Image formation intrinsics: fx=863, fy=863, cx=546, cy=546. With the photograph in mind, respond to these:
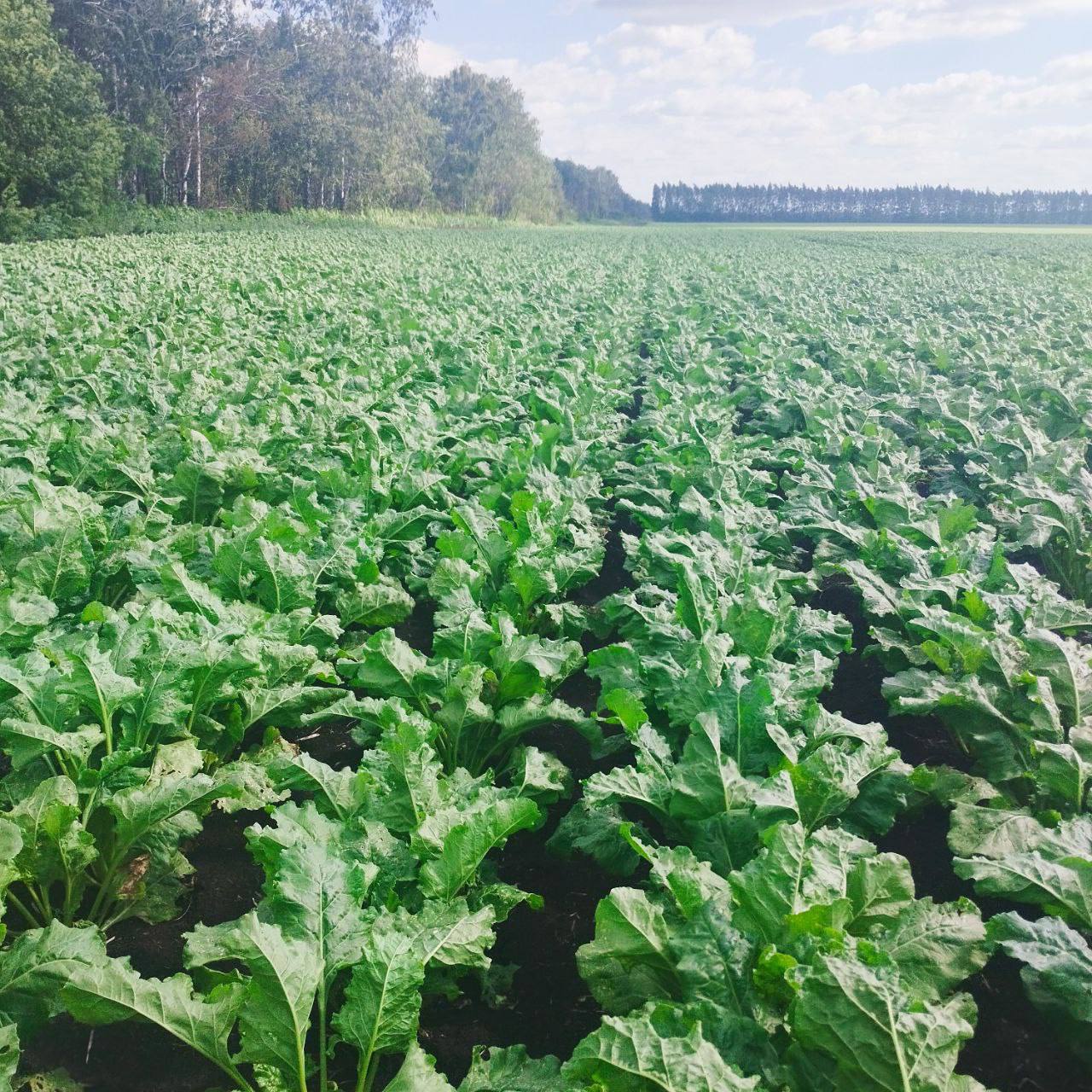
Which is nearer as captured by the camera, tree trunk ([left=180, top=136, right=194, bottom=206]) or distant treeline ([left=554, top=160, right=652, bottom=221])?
tree trunk ([left=180, top=136, right=194, bottom=206])

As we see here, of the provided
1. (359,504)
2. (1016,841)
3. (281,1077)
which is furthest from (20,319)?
(1016,841)

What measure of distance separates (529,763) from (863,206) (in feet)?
397

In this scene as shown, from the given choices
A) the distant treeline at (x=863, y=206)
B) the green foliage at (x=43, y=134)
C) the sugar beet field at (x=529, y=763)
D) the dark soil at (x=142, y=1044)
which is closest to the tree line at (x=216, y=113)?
the green foliage at (x=43, y=134)

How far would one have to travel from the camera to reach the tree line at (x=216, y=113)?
31.1 metres

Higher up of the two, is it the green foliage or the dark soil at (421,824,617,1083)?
the green foliage

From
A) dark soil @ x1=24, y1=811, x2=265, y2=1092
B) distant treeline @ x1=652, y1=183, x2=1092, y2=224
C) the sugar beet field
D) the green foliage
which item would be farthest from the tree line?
distant treeline @ x1=652, y1=183, x2=1092, y2=224

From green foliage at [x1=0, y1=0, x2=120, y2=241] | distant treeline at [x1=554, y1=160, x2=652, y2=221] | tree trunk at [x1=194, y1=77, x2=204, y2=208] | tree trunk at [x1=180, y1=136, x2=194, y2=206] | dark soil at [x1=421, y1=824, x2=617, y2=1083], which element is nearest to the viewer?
dark soil at [x1=421, y1=824, x2=617, y2=1083]

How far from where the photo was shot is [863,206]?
4274 inches

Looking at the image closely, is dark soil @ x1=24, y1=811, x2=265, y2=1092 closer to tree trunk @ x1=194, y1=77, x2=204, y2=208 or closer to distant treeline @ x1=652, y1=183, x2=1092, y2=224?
tree trunk @ x1=194, y1=77, x2=204, y2=208

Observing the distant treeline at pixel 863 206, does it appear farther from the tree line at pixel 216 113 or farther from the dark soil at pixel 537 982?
the dark soil at pixel 537 982

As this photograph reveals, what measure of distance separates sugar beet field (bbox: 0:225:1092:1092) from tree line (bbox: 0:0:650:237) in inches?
1233

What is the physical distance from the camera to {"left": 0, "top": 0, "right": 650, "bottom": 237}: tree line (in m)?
31.1

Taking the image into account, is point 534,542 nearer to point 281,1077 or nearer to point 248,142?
point 281,1077

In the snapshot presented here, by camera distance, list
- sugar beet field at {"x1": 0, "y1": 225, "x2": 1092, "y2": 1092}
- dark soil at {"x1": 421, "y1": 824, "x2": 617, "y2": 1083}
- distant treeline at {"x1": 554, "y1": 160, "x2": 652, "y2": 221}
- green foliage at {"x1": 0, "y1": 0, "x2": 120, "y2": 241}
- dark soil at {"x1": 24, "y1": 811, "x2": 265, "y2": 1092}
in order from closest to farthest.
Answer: sugar beet field at {"x1": 0, "y1": 225, "x2": 1092, "y2": 1092}
dark soil at {"x1": 24, "y1": 811, "x2": 265, "y2": 1092}
dark soil at {"x1": 421, "y1": 824, "x2": 617, "y2": 1083}
green foliage at {"x1": 0, "y1": 0, "x2": 120, "y2": 241}
distant treeline at {"x1": 554, "y1": 160, "x2": 652, "y2": 221}
